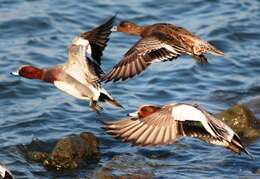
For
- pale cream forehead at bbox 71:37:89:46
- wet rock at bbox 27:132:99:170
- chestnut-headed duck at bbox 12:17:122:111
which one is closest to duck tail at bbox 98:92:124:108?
chestnut-headed duck at bbox 12:17:122:111

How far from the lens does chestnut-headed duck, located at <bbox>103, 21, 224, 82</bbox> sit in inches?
311

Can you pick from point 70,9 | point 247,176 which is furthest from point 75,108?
point 70,9

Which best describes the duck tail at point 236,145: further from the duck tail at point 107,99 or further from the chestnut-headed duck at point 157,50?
the duck tail at point 107,99

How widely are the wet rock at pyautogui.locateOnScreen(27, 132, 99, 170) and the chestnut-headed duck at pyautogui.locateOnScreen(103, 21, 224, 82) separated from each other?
82cm

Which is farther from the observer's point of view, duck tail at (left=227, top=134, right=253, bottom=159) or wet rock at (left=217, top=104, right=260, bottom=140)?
wet rock at (left=217, top=104, right=260, bottom=140)

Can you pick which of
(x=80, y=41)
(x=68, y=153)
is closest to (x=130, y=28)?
(x=80, y=41)

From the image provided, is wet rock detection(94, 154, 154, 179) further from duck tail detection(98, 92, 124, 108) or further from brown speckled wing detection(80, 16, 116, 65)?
brown speckled wing detection(80, 16, 116, 65)

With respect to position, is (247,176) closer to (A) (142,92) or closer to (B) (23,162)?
(B) (23,162)

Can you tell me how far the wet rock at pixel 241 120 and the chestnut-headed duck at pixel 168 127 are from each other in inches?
55.8

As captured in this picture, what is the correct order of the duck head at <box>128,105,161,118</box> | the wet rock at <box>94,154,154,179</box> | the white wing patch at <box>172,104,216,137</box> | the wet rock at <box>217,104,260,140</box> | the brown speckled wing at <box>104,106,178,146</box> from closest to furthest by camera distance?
the brown speckled wing at <box>104,106,178,146</box>, the white wing patch at <box>172,104,216,137</box>, the duck head at <box>128,105,161,118</box>, the wet rock at <box>94,154,154,179</box>, the wet rock at <box>217,104,260,140</box>

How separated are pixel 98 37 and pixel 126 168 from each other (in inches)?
58.6

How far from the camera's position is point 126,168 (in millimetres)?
8016

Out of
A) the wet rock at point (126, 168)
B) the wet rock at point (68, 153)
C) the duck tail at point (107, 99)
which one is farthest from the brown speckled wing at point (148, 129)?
the duck tail at point (107, 99)

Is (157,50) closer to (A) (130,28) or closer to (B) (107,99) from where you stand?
(B) (107,99)
